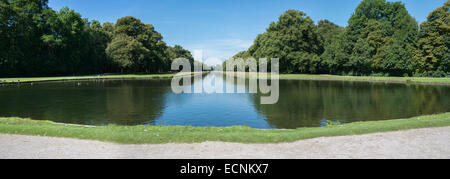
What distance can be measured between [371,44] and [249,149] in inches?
2291

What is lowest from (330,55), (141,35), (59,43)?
(330,55)

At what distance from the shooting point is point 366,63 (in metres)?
53.8

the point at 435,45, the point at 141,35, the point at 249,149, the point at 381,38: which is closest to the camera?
the point at 249,149

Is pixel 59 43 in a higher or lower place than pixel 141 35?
lower

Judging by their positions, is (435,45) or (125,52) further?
(125,52)

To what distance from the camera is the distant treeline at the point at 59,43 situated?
173ft

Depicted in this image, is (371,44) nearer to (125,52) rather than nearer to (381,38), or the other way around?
(381,38)

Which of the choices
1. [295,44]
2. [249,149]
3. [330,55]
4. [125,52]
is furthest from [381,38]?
[249,149]

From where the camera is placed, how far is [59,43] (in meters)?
59.2

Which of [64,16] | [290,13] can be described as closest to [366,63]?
[290,13]

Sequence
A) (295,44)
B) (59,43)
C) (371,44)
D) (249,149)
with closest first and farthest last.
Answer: (249,149) → (371,44) → (59,43) → (295,44)

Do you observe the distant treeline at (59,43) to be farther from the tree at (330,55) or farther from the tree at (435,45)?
the tree at (435,45)
